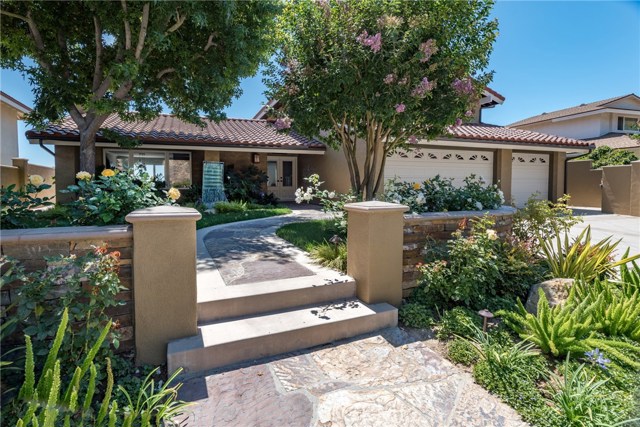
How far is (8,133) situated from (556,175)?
1000 inches

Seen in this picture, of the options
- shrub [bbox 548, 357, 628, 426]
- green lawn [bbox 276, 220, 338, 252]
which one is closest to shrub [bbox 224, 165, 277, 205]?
green lawn [bbox 276, 220, 338, 252]

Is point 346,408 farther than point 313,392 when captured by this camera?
No

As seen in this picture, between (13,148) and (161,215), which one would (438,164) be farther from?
(13,148)

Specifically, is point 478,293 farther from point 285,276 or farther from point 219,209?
point 219,209

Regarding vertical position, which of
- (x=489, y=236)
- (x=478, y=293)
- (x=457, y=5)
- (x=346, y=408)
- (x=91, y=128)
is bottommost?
(x=346, y=408)

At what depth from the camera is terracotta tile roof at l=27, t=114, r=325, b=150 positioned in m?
10.8

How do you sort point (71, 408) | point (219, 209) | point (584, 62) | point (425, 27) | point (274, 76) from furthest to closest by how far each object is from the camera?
point (219, 209)
point (584, 62)
point (274, 76)
point (425, 27)
point (71, 408)

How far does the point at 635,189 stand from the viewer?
12.4 m

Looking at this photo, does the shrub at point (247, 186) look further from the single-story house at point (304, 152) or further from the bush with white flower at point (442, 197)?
the bush with white flower at point (442, 197)

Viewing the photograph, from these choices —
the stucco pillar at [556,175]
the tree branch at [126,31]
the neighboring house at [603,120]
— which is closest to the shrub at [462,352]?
the tree branch at [126,31]

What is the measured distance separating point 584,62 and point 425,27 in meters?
6.73

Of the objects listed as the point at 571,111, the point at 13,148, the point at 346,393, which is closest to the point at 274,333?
the point at 346,393

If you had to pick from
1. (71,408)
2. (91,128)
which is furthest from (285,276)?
(91,128)

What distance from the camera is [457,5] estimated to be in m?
5.68
